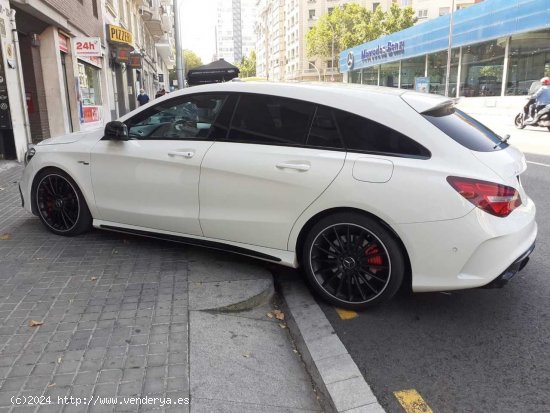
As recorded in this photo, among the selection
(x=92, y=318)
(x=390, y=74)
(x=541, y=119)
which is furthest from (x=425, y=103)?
(x=390, y=74)

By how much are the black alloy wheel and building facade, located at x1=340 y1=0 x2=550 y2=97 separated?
26625 millimetres

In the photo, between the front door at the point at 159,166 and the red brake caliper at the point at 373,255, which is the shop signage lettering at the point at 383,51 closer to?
the front door at the point at 159,166

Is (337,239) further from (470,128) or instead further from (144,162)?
(144,162)

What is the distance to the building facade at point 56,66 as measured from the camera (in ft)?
32.8

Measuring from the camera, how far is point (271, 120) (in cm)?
380

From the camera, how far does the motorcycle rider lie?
15.5 meters

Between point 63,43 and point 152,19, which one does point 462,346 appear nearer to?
point 63,43

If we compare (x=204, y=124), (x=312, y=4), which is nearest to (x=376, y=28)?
(x=312, y=4)

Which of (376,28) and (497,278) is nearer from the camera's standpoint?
(497,278)

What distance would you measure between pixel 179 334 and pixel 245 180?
1298 mm

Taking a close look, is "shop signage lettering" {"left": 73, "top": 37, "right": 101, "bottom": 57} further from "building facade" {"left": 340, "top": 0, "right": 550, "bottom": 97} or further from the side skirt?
"building facade" {"left": 340, "top": 0, "right": 550, "bottom": 97}

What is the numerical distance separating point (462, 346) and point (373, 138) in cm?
149

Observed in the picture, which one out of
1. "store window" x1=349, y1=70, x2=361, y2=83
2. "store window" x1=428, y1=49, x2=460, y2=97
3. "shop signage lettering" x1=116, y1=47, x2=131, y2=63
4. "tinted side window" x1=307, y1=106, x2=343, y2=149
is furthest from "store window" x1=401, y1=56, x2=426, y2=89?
"tinted side window" x1=307, y1=106, x2=343, y2=149

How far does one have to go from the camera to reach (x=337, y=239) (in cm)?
347
